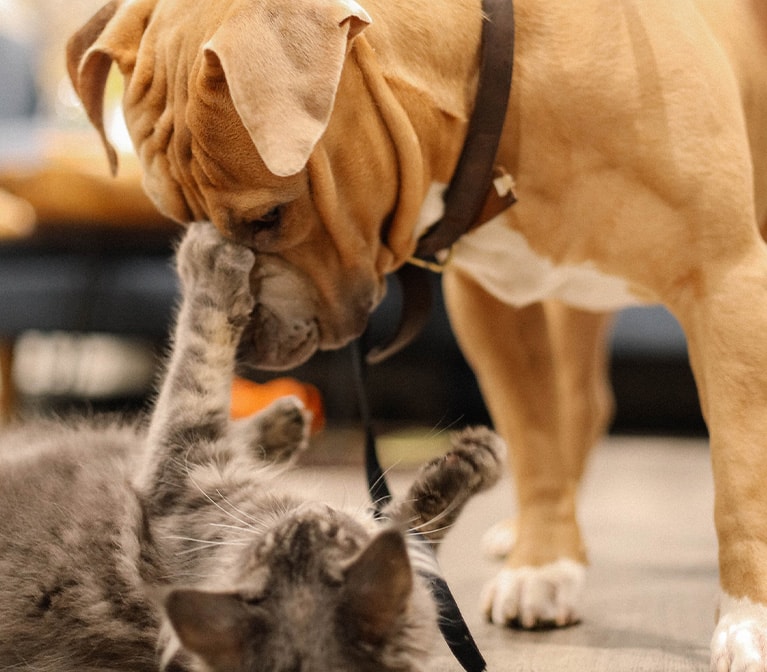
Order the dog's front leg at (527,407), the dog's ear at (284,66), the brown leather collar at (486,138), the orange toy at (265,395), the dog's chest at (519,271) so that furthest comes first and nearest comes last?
the orange toy at (265,395)
the dog's front leg at (527,407)
the dog's chest at (519,271)
the brown leather collar at (486,138)
the dog's ear at (284,66)

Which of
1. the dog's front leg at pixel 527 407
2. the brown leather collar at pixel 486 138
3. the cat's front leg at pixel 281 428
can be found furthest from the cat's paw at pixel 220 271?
the dog's front leg at pixel 527 407

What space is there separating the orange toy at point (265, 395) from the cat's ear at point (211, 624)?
73.3 inches

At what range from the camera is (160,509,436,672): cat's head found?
2.64 ft

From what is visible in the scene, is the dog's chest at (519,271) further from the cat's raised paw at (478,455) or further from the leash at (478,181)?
the cat's raised paw at (478,455)

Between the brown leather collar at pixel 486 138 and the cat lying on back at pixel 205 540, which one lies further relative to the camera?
the brown leather collar at pixel 486 138

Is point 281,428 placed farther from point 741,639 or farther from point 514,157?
point 741,639

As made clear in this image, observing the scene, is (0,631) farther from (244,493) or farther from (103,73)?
(103,73)

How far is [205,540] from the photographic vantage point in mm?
1066

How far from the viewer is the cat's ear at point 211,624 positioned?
78cm

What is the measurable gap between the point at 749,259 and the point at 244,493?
0.69 m

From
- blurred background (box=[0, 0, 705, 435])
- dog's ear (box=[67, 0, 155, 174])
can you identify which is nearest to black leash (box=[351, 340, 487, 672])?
dog's ear (box=[67, 0, 155, 174])

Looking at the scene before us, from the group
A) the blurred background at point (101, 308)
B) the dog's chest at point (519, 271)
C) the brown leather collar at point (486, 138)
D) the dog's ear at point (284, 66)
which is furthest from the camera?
the blurred background at point (101, 308)

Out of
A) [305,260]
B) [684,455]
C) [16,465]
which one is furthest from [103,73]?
[684,455]

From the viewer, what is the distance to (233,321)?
3.92 feet
